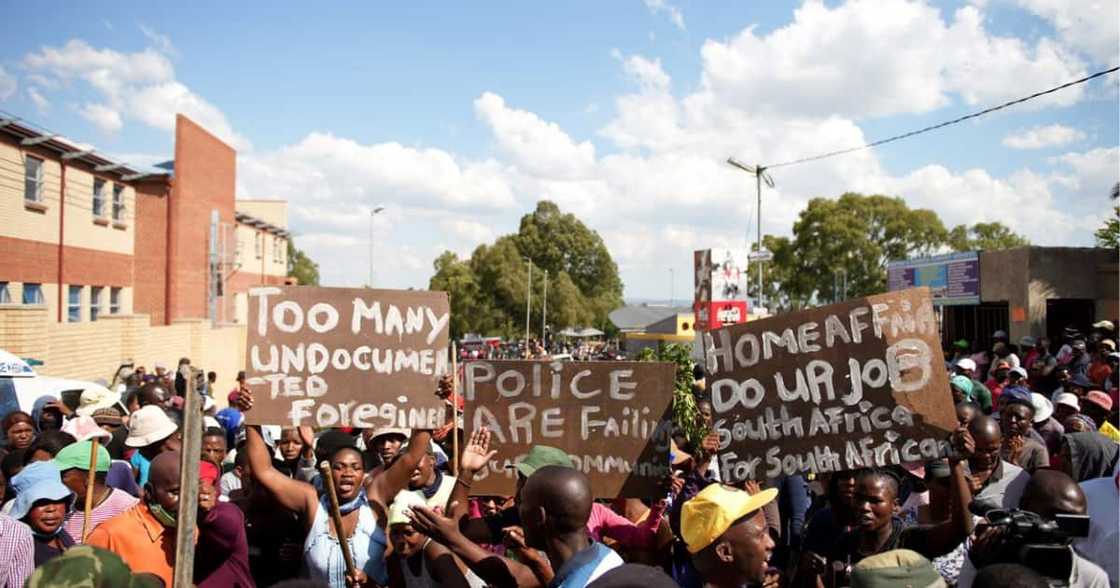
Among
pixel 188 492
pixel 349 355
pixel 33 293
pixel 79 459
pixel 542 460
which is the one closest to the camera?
pixel 188 492

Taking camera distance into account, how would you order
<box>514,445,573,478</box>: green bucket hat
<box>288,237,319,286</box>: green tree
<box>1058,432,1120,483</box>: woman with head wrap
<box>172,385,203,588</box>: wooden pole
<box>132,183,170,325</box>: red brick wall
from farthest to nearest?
<box>288,237,319,286</box>: green tree
<box>132,183,170,325</box>: red brick wall
<box>1058,432,1120,483</box>: woman with head wrap
<box>514,445,573,478</box>: green bucket hat
<box>172,385,203,588</box>: wooden pole

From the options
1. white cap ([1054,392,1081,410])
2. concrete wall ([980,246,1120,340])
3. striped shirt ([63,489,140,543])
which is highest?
concrete wall ([980,246,1120,340])

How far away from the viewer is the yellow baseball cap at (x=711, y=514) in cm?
322

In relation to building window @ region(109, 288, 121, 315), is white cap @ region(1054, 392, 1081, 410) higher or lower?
lower

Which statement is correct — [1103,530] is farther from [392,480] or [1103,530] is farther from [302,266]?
[302,266]

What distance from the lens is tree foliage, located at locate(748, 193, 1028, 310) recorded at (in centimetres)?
4444

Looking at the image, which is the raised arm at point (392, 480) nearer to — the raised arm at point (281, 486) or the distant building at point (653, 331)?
the raised arm at point (281, 486)

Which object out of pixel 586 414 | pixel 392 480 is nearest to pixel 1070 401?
pixel 586 414

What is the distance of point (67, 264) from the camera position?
2412 cm

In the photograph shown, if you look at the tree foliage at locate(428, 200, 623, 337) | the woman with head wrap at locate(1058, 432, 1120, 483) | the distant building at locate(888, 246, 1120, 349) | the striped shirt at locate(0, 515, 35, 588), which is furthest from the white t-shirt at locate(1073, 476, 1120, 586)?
the tree foliage at locate(428, 200, 623, 337)

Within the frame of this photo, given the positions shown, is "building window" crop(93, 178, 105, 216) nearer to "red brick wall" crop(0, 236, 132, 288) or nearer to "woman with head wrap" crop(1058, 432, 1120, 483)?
"red brick wall" crop(0, 236, 132, 288)

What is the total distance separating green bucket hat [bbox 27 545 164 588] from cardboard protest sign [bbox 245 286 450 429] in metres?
2.71

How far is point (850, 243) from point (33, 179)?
36.2 meters

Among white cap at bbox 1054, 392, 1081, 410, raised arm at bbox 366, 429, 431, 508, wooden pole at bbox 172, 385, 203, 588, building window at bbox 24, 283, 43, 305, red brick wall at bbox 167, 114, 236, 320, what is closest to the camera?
wooden pole at bbox 172, 385, 203, 588
